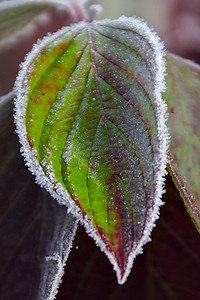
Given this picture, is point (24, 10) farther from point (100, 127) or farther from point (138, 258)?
point (138, 258)

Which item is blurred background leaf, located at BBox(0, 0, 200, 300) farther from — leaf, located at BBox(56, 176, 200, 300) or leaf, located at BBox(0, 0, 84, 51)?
leaf, located at BBox(0, 0, 84, 51)

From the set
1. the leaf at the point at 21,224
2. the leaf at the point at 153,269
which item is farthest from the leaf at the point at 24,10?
the leaf at the point at 153,269

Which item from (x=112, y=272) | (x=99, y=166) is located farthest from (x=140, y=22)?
(x=112, y=272)

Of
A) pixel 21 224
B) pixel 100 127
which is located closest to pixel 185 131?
pixel 100 127

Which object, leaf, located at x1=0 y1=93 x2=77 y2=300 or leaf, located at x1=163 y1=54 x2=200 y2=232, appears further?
leaf, located at x1=0 y1=93 x2=77 y2=300

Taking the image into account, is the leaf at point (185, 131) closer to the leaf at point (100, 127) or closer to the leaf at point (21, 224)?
the leaf at point (100, 127)

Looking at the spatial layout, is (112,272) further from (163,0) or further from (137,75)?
(163,0)

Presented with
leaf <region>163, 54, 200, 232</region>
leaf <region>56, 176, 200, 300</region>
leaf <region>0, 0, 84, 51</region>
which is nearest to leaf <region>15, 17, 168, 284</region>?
leaf <region>163, 54, 200, 232</region>
